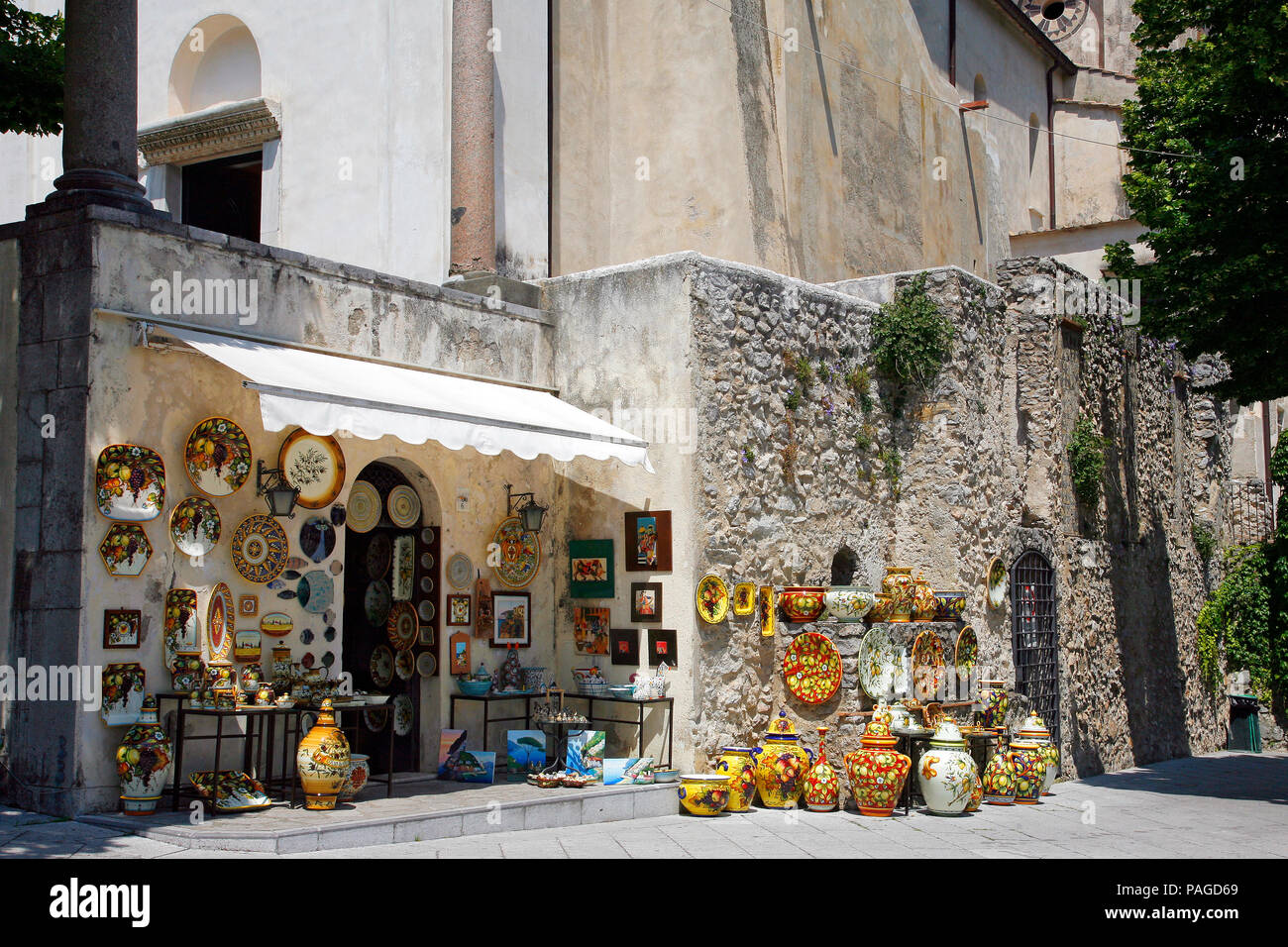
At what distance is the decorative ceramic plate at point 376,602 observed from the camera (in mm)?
10492

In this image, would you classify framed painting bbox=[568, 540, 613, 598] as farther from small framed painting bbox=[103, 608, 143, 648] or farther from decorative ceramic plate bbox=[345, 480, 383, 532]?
small framed painting bbox=[103, 608, 143, 648]

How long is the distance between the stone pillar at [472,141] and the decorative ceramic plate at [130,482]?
Result: 179 inches

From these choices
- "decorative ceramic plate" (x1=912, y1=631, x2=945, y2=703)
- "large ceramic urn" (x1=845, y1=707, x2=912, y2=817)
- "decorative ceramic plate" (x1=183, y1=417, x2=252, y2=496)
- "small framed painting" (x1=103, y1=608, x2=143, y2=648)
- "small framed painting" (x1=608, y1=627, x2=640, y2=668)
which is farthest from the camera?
"decorative ceramic plate" (x1=912, y1=631, x2=945, y2=703)

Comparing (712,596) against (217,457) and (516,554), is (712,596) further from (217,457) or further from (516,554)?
(217,457)

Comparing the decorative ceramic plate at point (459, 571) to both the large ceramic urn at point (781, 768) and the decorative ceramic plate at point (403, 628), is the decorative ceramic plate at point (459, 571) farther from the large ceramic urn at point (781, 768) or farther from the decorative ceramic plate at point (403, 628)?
the large ceramic urn at point (781, 768)

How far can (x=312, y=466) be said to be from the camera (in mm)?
9516

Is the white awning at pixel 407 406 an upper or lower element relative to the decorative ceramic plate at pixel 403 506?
upper

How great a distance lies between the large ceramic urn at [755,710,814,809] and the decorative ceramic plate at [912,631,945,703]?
1.29 metres

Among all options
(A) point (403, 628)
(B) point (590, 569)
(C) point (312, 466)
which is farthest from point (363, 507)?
(B) point (590, 569)

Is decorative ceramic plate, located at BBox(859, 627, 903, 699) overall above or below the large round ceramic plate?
below

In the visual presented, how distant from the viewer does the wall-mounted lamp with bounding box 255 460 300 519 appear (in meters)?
9.02

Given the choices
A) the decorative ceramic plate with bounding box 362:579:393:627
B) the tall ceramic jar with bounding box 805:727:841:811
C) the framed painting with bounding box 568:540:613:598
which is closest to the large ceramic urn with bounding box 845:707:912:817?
the tall ceramic jar with bounding box 805:727:841:811

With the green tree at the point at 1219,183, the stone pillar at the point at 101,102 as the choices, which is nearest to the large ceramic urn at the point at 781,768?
the green tree at the point at 1219,183

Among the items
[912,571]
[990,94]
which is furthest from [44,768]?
[990,94]
